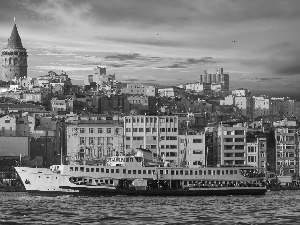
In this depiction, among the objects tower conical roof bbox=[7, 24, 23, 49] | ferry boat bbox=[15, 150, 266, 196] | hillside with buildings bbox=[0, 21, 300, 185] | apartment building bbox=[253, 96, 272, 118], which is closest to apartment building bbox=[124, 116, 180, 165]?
hillside with buildings bbox=[0, 21, 300, 185]

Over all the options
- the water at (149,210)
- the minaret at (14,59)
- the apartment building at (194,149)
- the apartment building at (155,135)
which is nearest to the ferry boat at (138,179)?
the water at (149,210)

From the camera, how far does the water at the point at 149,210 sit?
54.7 metres

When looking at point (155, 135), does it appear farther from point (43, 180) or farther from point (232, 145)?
point (43, 180)

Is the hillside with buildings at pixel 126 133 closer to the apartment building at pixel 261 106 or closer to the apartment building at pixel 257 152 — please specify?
the apartment building at pixel 257 152

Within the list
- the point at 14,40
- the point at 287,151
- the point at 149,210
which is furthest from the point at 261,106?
the point at 149,210

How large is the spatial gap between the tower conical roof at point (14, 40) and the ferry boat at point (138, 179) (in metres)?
106

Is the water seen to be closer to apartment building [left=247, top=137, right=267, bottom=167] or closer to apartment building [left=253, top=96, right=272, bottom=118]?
apartment building [left=247, top=137, right=267, bottom=167]

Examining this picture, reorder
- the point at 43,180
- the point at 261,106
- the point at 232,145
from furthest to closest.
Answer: the point at 261,106 < the point at 232,145 < the point at 43,180

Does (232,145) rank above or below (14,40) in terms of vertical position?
below

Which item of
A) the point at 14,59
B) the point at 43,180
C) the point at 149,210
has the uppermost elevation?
the point at 14,59

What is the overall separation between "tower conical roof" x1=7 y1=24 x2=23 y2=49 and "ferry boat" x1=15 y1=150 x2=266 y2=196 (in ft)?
349

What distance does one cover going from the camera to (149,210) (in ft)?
203

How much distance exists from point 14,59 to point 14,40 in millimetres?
3074

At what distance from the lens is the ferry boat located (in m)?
78.1
